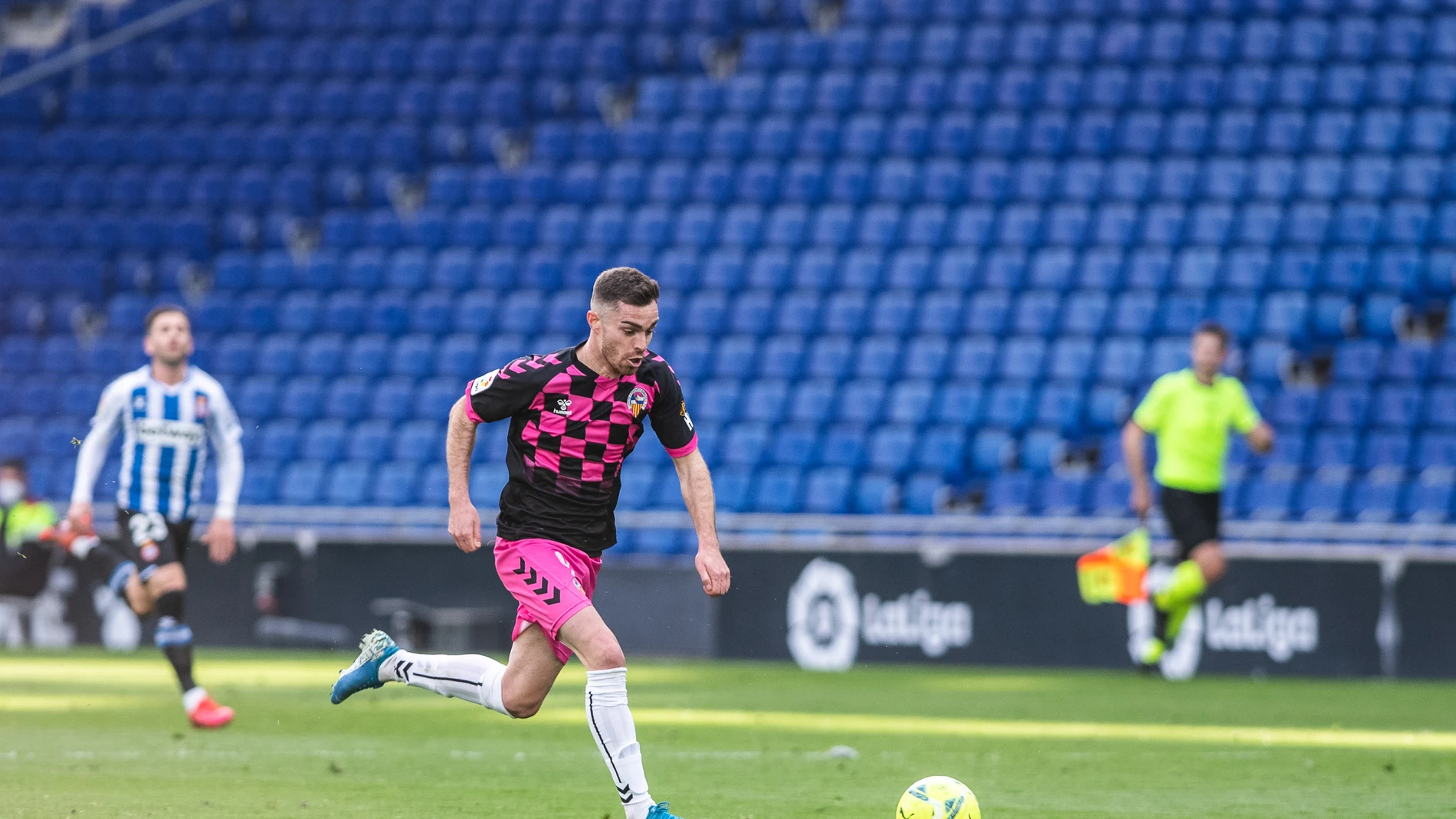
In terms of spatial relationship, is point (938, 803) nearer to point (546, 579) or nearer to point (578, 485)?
point (546, 579)

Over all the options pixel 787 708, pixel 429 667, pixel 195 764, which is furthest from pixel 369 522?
pixel 429 667

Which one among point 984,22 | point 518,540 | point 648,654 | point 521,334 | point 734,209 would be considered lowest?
point 648,654

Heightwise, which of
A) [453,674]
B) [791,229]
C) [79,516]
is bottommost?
[453,674]

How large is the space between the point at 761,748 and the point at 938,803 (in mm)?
3570

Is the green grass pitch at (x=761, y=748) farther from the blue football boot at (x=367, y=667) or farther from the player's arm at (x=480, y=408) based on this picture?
the player's arm at (x=480, y=408)

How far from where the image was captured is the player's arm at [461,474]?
19.6ft

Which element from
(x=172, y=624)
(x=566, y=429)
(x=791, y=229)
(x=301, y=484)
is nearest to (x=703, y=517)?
(x=566, y=429)

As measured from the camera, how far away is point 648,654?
15898 millimetres

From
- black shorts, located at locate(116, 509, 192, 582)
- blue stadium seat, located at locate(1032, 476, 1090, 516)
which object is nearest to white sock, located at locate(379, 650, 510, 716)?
black shorts, located at locate(116, 509, 192, 582)

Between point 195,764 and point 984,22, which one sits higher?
point 984,22

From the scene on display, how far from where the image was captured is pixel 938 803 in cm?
565

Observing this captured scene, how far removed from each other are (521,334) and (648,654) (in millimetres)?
5228

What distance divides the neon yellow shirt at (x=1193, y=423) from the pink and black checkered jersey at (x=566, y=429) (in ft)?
24.3

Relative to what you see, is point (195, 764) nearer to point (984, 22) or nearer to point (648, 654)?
point (648, 654)
